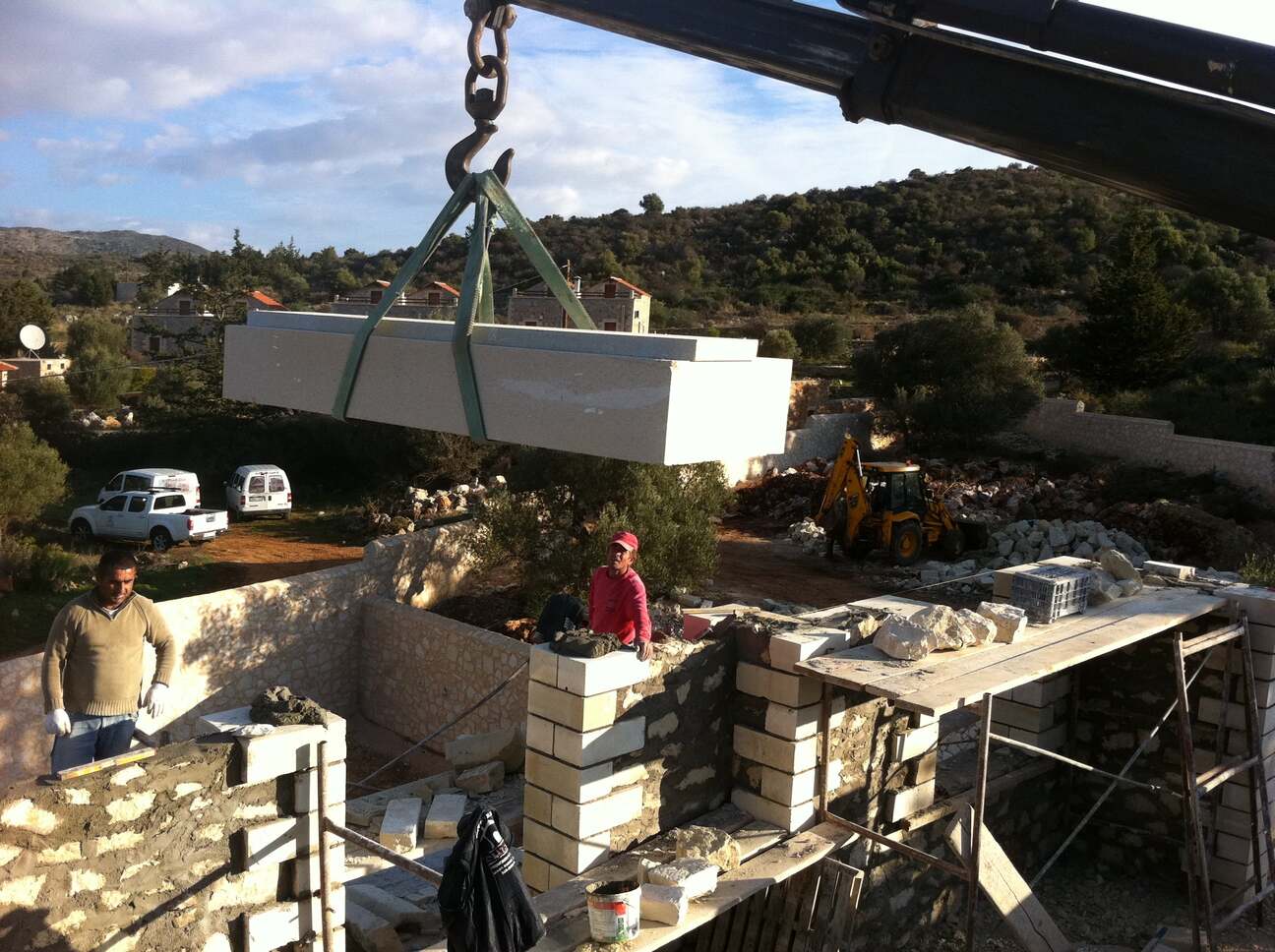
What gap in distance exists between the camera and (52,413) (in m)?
24.6

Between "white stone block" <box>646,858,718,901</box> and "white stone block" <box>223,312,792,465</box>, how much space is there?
2.23 meters

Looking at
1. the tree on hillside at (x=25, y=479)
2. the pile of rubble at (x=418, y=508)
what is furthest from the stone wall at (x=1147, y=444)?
the tree on hillside at (x=25, y=479)

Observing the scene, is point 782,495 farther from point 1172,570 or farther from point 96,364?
point 96,364

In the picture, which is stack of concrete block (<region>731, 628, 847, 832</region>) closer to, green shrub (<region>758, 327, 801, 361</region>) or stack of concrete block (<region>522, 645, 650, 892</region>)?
stack of concrete block (<region>522, 645, 650, 892</region>)

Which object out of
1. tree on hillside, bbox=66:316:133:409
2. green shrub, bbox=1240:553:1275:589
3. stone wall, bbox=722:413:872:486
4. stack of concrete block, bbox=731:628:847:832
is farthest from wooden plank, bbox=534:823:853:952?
tree on hillside, bbox=66:316:133:409

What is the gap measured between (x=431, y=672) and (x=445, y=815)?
378 cm

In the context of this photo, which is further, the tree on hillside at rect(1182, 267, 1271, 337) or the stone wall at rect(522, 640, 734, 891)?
the tree on hillside at rect(1182, 267, 1271, 337)

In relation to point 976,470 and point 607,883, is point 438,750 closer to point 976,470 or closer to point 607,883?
point 607,883

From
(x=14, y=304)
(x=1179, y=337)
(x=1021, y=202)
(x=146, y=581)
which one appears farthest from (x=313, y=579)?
(x=1021, y=202)

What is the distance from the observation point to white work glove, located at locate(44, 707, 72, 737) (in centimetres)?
432

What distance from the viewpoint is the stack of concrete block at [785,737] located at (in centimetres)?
532

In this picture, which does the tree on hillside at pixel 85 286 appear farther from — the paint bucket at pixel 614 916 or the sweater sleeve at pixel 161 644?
the paint bucket at pixel 614 916

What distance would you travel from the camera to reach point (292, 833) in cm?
426

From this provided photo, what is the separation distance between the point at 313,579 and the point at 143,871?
885 cm
